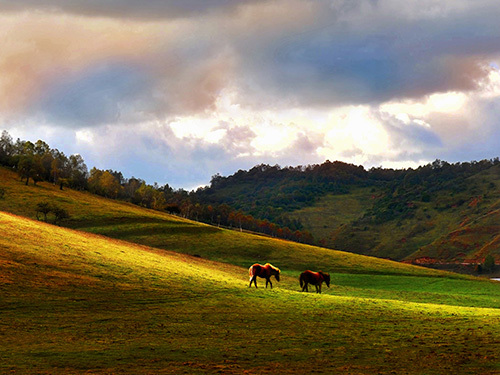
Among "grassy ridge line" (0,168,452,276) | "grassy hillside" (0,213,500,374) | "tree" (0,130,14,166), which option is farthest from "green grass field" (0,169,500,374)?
"tree" (0,130,14,166)

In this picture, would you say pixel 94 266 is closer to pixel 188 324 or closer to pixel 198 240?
pixel 188 324

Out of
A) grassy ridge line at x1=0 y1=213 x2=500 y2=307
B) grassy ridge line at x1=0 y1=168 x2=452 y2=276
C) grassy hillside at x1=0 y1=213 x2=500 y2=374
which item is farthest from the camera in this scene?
grassy ridge line at x1=0 y1=168 x2=452 y2=276

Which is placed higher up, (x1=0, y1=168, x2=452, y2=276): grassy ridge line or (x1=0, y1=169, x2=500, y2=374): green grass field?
(x1=0, y1=168, x2=452, y2=276): grassy ridge line

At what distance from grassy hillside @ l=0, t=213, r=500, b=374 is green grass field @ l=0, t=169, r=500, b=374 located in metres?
0.07

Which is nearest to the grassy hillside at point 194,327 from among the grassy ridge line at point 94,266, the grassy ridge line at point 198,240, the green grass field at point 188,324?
the green grass field at point 188,324

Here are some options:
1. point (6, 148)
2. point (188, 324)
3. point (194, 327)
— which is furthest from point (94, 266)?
point (6, 148)

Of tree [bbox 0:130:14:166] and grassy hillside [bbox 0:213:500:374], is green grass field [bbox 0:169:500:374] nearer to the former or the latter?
grassy hillside [bbox 0:213:500:374]

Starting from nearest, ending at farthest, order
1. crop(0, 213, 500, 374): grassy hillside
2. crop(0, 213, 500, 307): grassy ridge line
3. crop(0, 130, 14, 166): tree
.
Answer: crop(0, 213, 500, 374): grassy hillside, crop(0, 213, 500, 307): grassy ridge line, crop(0, 130, 14, 166): tree

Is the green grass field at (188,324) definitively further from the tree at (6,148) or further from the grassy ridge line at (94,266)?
the tree at (6,148)

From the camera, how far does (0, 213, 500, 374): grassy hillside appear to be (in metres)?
18.8

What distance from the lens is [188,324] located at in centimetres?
2647

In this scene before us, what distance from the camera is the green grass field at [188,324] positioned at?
1886 cm

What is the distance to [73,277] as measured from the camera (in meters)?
37.1

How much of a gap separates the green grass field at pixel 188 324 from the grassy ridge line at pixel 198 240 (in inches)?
1272
